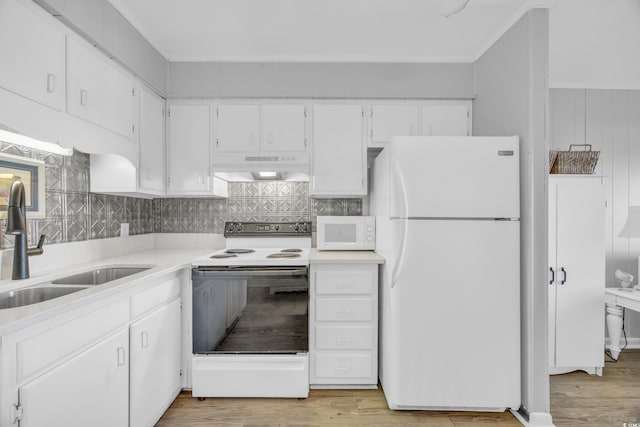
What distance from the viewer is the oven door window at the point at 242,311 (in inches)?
84.4

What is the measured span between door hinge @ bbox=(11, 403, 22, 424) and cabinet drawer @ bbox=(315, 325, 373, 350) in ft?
4.92

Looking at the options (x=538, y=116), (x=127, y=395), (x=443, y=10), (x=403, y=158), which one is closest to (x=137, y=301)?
(x=127, y=395)

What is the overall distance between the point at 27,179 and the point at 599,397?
373cm

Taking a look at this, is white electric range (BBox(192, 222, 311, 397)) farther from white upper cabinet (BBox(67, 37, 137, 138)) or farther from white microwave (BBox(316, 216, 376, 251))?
white upper cabinet (BBox(67, 37, 137, 138))

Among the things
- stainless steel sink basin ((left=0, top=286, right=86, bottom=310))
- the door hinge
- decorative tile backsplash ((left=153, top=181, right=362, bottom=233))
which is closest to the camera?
the door hinge

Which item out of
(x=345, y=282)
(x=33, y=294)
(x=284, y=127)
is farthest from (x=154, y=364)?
(x=284, y=127)

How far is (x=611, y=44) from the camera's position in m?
2.34

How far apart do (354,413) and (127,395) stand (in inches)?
50.1

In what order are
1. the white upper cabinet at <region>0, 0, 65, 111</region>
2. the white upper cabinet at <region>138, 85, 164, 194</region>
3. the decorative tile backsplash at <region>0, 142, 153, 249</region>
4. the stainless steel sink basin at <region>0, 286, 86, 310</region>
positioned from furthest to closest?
the white upper cabinet at <region>138, 85, 164, 194</region>, the decorative tile backsplash at <region>0, 142, 153, 249</region>, the stainless steel sink basin at <region>0, 286, 86, 310</region>, the white upper cabinet at <region>0, 0, 65, 111</region>

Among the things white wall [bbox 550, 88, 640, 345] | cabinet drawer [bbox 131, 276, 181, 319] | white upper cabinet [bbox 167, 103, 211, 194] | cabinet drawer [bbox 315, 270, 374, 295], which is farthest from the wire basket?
cabinet drawer [bbox 131, 276, 181, 319]

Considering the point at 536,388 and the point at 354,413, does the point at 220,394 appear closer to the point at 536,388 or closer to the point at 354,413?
the point at 354,413

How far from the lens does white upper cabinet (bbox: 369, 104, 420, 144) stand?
2.61m

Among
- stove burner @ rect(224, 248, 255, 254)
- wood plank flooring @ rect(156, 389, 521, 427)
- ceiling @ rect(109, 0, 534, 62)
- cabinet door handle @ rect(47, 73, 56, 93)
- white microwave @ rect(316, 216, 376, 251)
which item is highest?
ceiling @ rect(109, 0, 534, 62)

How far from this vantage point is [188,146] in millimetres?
2613
